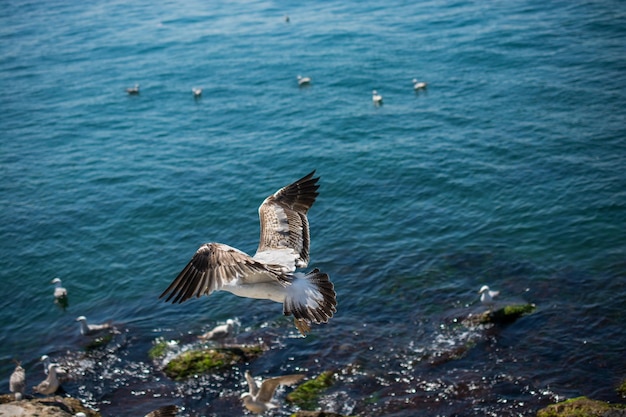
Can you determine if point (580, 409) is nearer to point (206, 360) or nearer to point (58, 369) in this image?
point (206, 360)

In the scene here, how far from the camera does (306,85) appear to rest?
3416 cm

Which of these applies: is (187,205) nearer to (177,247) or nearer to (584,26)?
(177,247)

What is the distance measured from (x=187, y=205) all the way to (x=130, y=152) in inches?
235

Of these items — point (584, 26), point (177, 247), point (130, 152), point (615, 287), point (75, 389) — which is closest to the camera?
point (75, 389)

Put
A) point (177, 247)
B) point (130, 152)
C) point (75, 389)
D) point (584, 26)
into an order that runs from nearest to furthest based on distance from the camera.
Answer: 1. point (75, 389)
2. point (177, 247)
3. point (130, 152)
4. point (584, 26)

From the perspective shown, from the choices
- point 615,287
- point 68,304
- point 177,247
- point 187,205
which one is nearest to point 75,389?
point 68,304

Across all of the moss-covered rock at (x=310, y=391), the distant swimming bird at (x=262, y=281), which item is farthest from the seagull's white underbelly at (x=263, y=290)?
the moss-covered rock at (x=310, y=391)

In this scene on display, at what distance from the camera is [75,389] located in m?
17.5

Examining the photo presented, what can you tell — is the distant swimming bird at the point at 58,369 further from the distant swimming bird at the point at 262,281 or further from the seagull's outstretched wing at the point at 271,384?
the distant swimming bird at the point at 262,281

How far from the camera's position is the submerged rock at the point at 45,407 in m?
14.2

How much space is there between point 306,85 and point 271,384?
21129mm

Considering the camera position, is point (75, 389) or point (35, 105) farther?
point (35, 105)

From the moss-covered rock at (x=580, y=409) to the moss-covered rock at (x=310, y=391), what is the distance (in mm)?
4671

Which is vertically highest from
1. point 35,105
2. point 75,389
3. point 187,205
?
point 35,105
